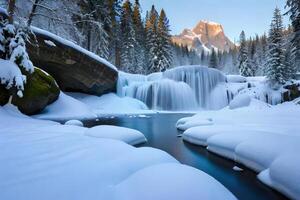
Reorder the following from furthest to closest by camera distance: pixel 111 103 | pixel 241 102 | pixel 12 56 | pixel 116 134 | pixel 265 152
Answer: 1. pixel 111 103
2. pixel 241 102
3. pixel 12 56
4. pixel 116 134
5. pixel 265 152

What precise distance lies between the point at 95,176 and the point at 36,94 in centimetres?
899

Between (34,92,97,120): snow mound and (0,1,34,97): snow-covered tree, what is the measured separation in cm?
294

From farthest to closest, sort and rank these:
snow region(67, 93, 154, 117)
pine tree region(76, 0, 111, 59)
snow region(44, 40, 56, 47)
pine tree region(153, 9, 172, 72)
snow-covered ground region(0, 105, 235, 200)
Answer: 1. pine tree region(153, 9, 172, 72)
2. pine tree region(76, 0, 111, 59)
3. snow region(67, 93, 154, 117)
4. snow region(44, 40, 56, 47)
5. snow-covered ground region(0, 105, 235, 200)

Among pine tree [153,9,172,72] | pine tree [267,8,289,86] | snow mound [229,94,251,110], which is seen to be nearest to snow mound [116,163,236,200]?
snow mound [229,94,251,110]

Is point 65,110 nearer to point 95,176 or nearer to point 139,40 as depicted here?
point 95,176

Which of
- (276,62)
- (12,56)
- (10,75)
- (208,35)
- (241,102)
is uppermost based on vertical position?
(208,35)

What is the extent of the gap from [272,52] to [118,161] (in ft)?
79.6

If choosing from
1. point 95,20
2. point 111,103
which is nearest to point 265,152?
point 111,103

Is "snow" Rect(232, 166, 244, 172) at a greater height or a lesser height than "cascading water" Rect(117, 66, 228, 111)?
lesser

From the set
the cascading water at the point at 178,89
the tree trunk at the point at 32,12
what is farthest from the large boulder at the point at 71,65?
the tree trunk at the point at 32,12

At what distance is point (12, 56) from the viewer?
8.27 m

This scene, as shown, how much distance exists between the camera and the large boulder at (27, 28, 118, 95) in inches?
564

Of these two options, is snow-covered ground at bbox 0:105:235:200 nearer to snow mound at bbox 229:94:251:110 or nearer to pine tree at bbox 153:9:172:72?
snow mound at bbox 229:94:251:110

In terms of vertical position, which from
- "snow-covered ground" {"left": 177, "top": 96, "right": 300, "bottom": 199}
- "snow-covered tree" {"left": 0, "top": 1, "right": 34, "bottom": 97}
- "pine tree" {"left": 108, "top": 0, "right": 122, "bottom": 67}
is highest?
"pine tree" {"left": 108, "top": 0, "right": 122, "bottom": 67}
